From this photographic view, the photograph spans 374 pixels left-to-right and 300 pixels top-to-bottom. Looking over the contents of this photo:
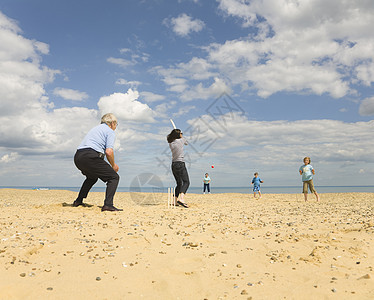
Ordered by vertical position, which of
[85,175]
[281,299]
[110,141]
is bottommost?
[281,299]

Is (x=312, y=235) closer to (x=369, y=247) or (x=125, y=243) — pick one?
(x=369, y=247)

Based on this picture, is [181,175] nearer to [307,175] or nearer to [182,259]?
[182,259]

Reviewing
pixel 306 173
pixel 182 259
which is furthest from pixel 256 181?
pixel 182 259

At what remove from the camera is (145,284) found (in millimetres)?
2938

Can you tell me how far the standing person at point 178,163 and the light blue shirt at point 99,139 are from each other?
90.9 inches

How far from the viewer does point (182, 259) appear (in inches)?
140

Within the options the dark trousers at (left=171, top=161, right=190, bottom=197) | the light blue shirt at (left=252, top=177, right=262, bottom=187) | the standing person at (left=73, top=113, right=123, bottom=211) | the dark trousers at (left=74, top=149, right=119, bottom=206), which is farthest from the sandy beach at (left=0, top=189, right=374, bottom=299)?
the light blue shirt at (left=252, top=177, right=262, bottom=187)

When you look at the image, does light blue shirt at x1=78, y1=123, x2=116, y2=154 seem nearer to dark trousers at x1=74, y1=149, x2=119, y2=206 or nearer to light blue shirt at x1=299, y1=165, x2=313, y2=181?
dark trousers at x1=74, y1=149, x2=119, y2=206

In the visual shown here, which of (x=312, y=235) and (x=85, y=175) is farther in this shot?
(x=85, y=175)

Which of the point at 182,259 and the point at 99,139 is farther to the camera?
the point at 99,139

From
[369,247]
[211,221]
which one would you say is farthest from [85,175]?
[369,247]

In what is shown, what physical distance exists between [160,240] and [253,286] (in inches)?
68.8

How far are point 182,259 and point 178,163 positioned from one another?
196 inches

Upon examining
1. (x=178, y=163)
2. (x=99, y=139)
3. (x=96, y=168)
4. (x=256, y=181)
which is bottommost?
(x=256, y=181)
